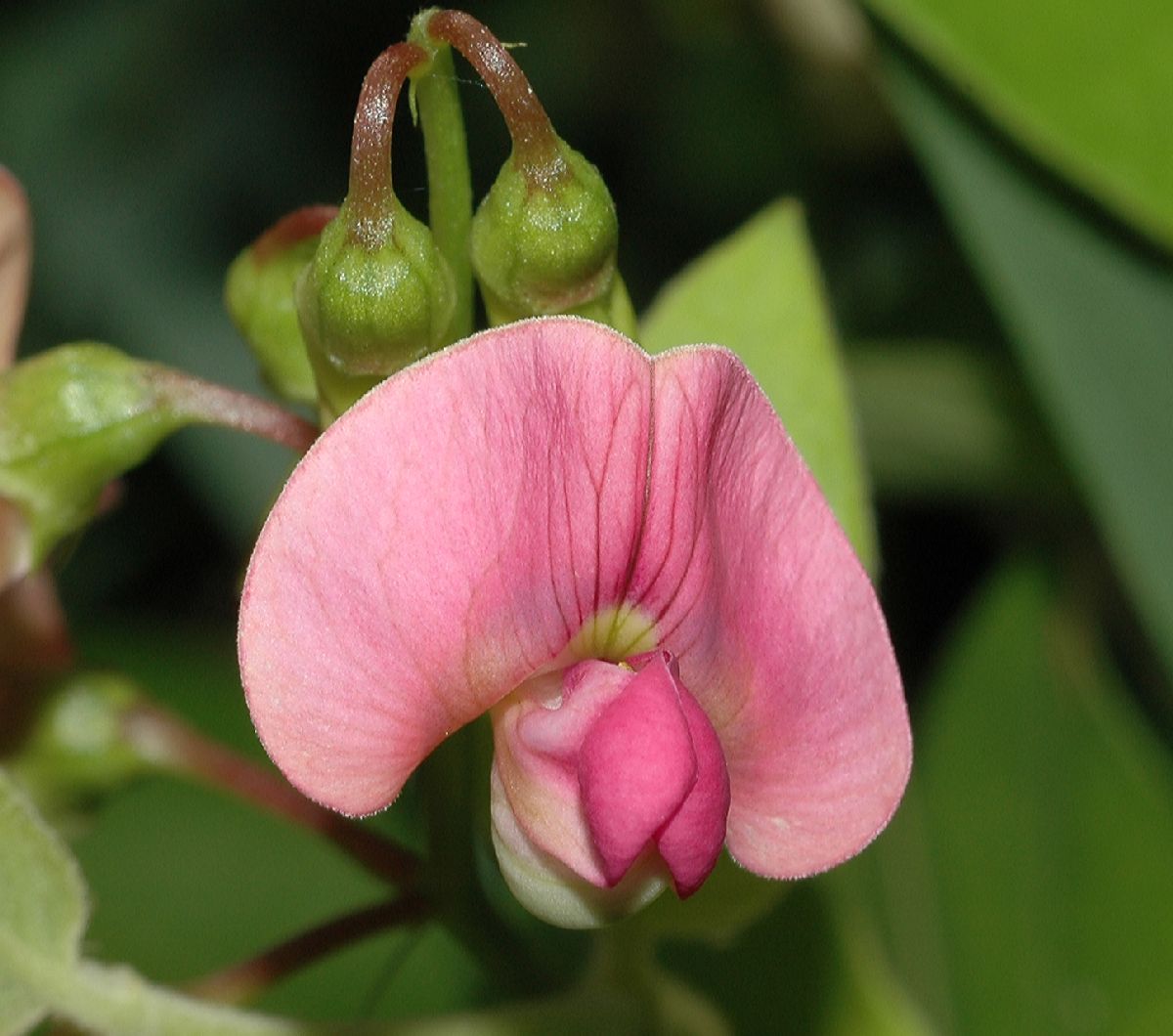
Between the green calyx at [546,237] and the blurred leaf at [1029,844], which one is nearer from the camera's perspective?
the green calyx at [546,237]

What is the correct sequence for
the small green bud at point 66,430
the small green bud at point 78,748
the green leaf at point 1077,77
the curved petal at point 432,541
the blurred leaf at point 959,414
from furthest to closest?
1. the blurred leaf at point 959,414
2. the green leaf at point 1077,77
3. the small green bud at point 78,748
4. the small green bud at point 66,430
5. the curved petal at point 432,541

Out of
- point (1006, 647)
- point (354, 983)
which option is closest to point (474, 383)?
point (354, 983)

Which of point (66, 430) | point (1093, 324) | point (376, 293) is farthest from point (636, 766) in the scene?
point (1093, 324)

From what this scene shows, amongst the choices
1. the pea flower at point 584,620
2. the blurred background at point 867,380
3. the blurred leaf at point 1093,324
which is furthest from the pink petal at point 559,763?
the blurred leaf at point 1093,324

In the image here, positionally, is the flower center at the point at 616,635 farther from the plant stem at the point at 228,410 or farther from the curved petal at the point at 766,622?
the plant stem at the point at 228,410

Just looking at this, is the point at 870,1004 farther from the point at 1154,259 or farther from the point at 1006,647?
the point at 1006,647

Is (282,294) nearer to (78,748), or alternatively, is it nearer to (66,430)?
(66,430)
